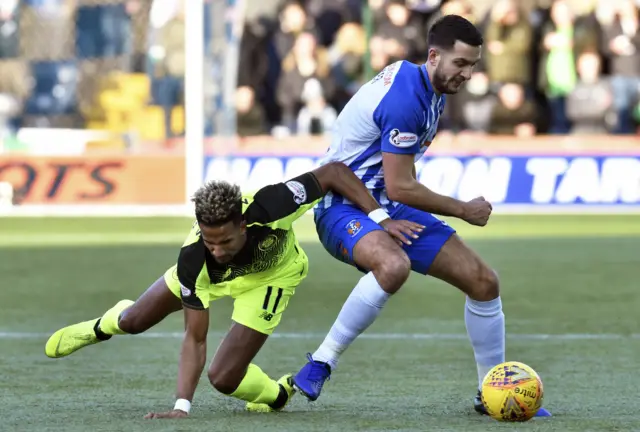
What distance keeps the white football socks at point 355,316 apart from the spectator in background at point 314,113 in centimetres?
1228

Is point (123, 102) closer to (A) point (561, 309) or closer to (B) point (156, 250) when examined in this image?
(B) point (156, 250)

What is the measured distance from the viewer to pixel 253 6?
765 inches

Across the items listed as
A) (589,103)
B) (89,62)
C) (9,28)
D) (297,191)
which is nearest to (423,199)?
(297,191)

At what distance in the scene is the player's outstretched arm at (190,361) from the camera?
18.9ft

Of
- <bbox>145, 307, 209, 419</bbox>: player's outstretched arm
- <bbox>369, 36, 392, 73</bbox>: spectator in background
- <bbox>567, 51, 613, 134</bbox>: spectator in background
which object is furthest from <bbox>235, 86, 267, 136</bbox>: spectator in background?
<bbox>145, 307, 209, 419</bbox>: player's outstretched arm

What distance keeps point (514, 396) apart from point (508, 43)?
12954 millimetres

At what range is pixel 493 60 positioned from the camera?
18266 millimetres

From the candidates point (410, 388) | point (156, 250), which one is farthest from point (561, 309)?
point (156, 250)

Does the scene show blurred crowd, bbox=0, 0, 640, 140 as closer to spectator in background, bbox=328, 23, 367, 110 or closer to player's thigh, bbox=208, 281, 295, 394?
spectator in background, bbox=328, 23, 367, 110

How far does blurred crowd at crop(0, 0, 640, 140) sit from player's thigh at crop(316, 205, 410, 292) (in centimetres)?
1180

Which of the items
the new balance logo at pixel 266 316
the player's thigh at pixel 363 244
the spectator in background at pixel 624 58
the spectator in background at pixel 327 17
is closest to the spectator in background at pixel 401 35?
the spectator in background at pixel 327 17

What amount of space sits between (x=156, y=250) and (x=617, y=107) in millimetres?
7124

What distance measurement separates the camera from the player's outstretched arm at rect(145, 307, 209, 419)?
5773 mm

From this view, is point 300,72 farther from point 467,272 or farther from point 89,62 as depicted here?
point 467,272
